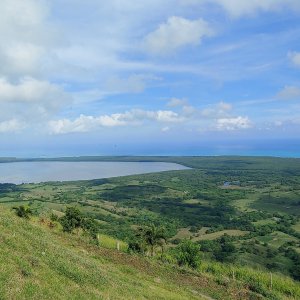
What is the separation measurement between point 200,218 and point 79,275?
113 meters

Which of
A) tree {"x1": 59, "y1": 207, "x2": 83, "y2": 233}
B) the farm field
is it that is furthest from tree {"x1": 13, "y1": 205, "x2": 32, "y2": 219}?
the farm field

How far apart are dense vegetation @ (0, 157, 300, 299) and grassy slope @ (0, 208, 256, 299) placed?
274 inches

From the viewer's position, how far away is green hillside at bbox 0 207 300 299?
16109 mm

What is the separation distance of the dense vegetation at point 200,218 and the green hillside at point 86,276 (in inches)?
203

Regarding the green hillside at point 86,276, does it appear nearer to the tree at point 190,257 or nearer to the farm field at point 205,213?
the tree at point 190,257

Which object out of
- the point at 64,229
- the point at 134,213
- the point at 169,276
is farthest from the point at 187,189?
the point at 169,276

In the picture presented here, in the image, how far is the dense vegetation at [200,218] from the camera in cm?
5831

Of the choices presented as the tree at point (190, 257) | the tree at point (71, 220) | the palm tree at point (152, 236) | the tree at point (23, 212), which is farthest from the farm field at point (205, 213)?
the tree at point (190, 257)

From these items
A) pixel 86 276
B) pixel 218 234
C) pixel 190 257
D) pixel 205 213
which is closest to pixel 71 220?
pixel 190 257

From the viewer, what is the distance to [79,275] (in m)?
19.0

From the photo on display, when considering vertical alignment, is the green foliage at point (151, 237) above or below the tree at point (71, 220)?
below

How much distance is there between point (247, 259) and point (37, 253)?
221ft

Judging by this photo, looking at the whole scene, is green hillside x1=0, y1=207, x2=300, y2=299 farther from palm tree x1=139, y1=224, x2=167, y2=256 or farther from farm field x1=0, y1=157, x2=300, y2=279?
farm field x1=0, y1=157, x2=300, y2=279

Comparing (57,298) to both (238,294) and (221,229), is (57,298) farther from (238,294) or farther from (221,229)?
(221,229)
